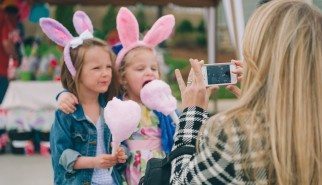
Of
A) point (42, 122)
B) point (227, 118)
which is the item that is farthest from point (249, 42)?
point (42, 122)

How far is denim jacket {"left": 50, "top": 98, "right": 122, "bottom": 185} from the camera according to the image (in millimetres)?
2645

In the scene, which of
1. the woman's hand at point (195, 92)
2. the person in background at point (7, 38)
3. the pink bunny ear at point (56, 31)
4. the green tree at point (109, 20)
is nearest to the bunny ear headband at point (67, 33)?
the pink bunny ear at point (56, 31)

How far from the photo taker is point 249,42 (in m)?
1.60

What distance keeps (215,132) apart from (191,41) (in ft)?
43.6

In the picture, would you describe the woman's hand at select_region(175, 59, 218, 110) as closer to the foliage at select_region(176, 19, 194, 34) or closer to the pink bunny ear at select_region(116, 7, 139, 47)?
the pink bunny ear at select_region(116, 7, 139, 47)

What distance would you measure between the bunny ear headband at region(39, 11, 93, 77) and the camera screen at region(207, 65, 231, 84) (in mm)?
864

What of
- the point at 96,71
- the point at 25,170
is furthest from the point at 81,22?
the point at 25,170

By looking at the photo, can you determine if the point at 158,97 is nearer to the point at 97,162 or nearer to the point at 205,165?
the point at 97,162

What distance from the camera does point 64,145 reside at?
2.65 metres

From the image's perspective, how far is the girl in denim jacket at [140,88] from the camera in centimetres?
273

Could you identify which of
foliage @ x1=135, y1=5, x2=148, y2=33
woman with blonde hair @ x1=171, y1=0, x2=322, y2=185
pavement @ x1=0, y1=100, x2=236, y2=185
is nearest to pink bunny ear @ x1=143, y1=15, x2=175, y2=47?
woman with blonde hair @ x1=171, y1=0, x2=322, y2=185

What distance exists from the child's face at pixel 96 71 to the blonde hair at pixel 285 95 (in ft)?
4.07

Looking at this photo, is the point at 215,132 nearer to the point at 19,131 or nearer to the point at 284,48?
the point at 284,48

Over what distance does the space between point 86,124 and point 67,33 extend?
1.67 feet
